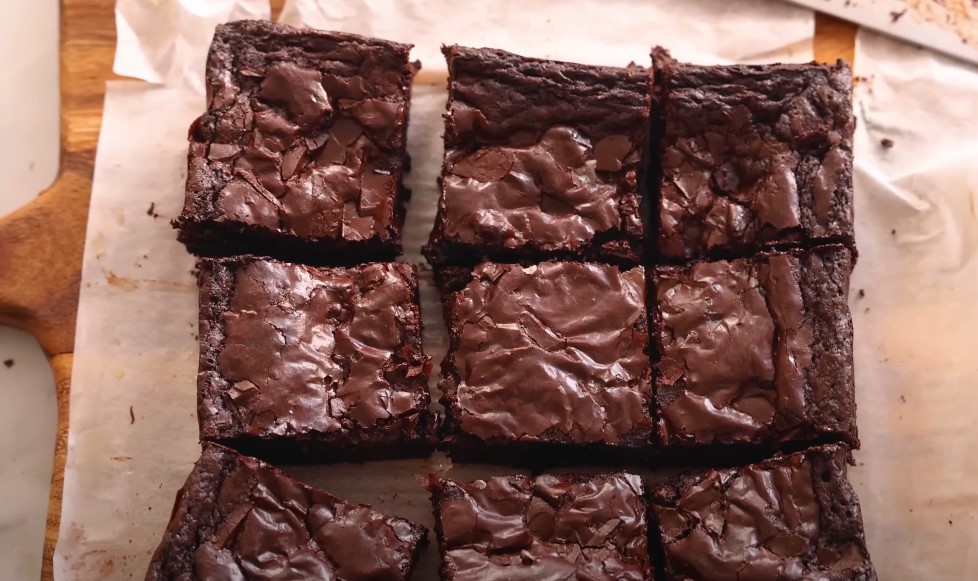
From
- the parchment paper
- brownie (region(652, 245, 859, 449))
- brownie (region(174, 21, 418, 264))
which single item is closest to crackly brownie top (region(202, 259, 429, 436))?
brownie (region(174, 21, 418, 264))

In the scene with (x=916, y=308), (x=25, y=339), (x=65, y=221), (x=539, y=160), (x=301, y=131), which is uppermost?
(x=301, y=131)

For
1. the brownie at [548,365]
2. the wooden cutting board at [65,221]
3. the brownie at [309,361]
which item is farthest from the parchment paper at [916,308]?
the brownie at [309,361]

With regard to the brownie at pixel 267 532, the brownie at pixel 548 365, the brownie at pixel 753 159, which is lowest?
the brownie at pixel 267 532

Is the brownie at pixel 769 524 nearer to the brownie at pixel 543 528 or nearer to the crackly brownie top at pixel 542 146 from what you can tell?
the brownie at pixel 543 528

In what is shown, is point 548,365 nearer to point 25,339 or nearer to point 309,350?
point 309,350

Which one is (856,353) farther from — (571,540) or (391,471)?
(391,471)

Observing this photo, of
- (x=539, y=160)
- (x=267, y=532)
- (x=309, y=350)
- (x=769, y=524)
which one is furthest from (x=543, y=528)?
(x=539, y=160)

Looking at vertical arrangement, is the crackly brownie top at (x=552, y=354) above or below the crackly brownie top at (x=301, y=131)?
below
